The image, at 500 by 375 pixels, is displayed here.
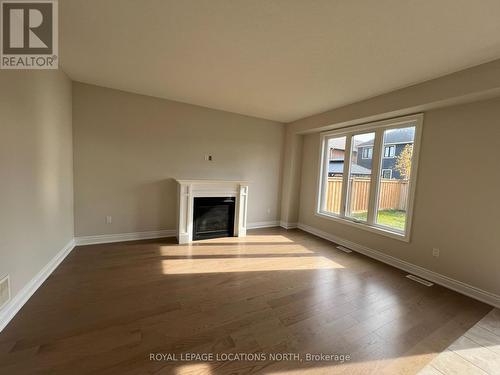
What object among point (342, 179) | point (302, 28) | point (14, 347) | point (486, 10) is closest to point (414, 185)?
point (342, 179)

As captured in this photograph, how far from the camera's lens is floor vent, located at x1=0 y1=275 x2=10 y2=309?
171cm

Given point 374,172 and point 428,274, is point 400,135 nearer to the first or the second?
A: point 374,172

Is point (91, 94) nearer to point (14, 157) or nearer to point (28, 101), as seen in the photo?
point (28, 101)

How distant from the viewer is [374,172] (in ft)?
12.1

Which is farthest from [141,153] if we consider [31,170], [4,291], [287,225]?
[287,225]

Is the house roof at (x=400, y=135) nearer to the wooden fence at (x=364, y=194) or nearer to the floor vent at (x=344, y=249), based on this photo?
the wooden fence at (x=364, y=194)

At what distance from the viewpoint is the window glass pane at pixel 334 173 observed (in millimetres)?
4450

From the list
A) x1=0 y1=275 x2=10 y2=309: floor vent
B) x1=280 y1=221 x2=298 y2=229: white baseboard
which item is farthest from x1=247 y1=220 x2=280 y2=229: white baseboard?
x1=0 y1=275 x2=10 y2=309: floor vent

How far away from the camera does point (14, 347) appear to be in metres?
1.54

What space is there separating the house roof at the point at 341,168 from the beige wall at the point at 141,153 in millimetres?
1773

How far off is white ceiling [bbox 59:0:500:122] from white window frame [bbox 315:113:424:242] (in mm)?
680

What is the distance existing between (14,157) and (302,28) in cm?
277

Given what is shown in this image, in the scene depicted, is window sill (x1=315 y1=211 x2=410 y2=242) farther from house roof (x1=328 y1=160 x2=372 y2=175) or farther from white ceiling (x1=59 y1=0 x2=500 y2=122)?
white ceiling (x1=59 y1=0 x2=500 y2=122)

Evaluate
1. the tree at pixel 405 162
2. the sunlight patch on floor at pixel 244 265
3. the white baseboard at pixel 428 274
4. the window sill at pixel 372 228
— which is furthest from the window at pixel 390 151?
the sunlight patch on floor at pixel 244 265
